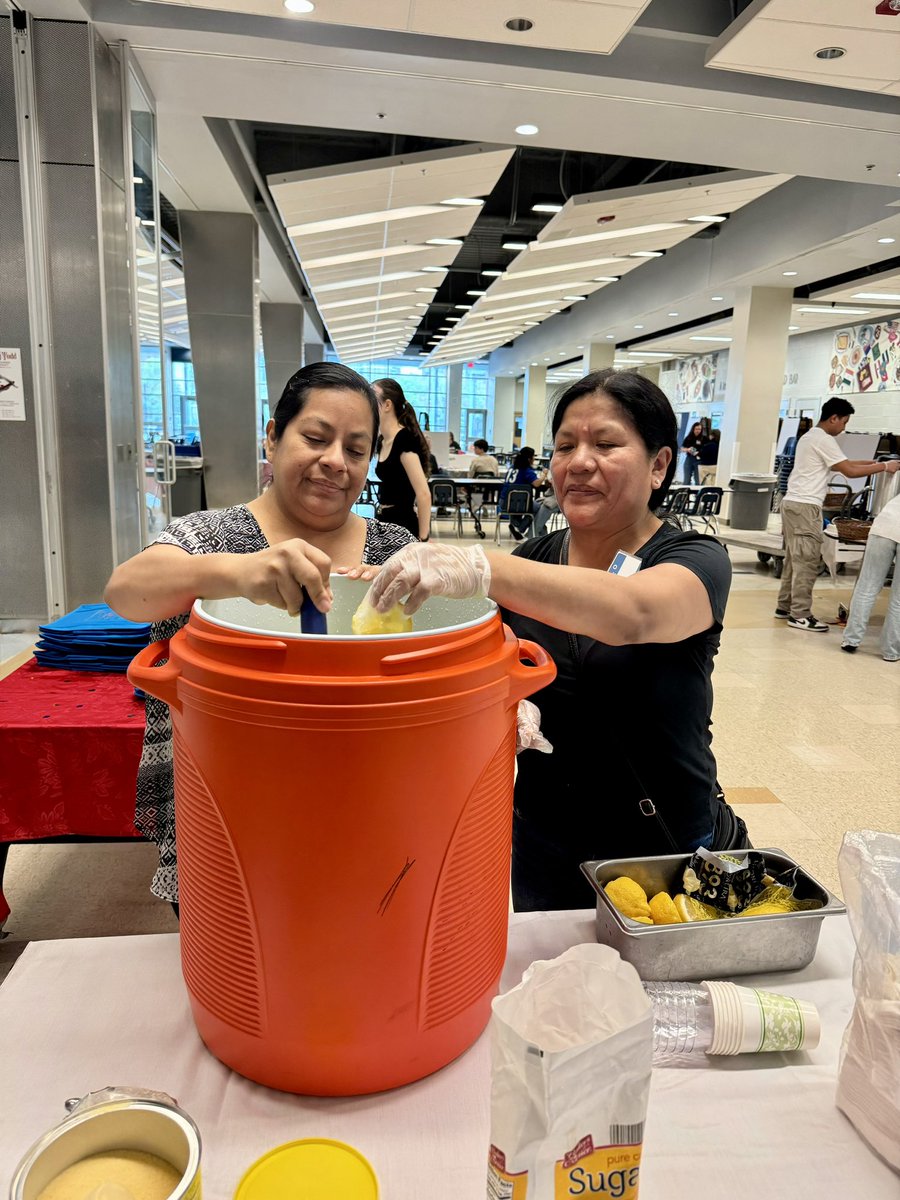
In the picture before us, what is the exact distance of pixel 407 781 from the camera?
22.8 inches

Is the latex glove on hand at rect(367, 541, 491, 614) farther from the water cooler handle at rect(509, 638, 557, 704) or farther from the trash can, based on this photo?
Answer: the trash can

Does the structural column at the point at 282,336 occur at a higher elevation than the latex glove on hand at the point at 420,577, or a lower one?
higher

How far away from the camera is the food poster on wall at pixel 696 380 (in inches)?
790


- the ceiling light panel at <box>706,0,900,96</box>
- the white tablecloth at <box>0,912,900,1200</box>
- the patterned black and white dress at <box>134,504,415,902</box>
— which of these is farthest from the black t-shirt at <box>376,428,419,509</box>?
the white tablecloth at <box>0,912,900,1200</box>

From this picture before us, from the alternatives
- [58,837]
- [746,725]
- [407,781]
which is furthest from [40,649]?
[746,725]

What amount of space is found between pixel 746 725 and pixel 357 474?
3.24 meters

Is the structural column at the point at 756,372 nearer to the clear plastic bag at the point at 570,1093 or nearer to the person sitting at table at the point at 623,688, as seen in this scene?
the person sitting at table at the point at 623,688

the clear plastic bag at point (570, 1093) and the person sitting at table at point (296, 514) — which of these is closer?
the clear plastic bag at point (570, 1093)

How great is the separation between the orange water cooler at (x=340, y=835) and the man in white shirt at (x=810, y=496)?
5.86 m

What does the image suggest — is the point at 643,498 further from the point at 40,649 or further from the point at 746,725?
the point at 746,725

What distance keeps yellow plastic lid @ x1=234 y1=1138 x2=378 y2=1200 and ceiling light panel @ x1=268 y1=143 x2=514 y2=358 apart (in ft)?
14.3

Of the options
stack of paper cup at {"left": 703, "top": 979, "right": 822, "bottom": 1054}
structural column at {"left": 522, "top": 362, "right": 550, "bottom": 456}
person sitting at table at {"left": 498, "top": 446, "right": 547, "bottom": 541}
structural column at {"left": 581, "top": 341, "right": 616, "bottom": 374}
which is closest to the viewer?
stack of paper cup at {"left": 703, "top": 979, "right": 822, "bottom": 1054}

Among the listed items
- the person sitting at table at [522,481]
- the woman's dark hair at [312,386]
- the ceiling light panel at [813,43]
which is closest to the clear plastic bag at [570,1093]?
the woman's dark hair at [312,386]

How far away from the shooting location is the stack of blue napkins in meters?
2.05
